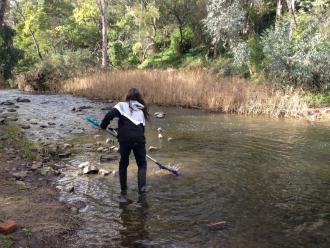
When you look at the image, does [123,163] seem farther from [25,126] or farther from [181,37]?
[181,37]

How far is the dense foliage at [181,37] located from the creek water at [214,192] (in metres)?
5.47

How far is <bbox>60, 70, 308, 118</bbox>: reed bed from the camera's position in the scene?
16.6 m

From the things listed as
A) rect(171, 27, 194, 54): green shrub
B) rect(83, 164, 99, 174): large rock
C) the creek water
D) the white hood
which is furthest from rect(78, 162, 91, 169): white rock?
rect(171, 27, 194, 54): green shrub

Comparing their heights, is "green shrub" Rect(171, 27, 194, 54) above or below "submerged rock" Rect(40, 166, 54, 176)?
above

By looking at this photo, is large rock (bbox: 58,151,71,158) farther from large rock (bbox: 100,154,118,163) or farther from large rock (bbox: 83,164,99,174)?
large rock (bbox: 83,164,99,174)

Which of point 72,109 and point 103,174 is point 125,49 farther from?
point 103,174

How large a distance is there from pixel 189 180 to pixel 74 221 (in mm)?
2803

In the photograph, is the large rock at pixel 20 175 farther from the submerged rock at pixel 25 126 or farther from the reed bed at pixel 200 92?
the reed bed at pixel 200 92

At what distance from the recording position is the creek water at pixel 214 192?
17.9ft

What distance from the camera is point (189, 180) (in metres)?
7.90

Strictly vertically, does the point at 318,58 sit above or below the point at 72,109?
above

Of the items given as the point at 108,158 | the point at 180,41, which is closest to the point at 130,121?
the point at 108,158

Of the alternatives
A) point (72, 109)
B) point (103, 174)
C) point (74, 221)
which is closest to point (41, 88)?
point (72, 109)

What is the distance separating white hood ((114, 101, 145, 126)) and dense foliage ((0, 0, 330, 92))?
18.2 feet
